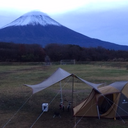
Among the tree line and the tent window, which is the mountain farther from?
the tent window

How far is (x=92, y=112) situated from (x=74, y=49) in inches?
2151

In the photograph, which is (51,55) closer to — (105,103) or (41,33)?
(105,103)

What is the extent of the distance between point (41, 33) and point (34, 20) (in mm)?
13660

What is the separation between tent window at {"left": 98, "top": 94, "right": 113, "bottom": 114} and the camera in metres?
8.97

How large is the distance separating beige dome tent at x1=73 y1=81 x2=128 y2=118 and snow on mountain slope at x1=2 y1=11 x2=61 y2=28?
13120 cm

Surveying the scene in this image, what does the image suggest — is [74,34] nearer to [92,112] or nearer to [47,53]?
[47,53]

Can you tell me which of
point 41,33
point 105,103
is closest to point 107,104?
point 105,103

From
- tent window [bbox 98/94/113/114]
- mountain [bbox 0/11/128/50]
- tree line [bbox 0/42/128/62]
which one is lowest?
tent window [bbox 98/94/113/114]

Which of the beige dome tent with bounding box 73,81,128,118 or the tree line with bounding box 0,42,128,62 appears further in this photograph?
the tree line with bounding box 0,42,128,62

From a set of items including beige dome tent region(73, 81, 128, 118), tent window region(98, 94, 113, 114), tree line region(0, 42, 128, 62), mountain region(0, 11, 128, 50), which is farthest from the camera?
mountain region(0, 11, 128, 50)

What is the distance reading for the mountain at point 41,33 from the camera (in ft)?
400

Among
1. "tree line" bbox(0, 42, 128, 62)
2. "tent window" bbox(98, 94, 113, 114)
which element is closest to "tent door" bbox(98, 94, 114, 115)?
"tent window" bbox(98, 94, 113, 114)

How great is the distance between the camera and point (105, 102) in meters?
9.18

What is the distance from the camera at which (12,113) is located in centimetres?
976
